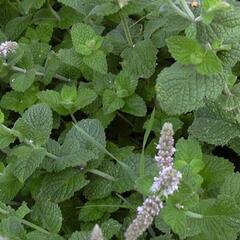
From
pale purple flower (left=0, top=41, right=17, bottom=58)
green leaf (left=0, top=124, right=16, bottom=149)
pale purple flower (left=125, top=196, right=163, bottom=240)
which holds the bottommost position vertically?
green leaf (left=0, top=124, right=16, bottom=149)

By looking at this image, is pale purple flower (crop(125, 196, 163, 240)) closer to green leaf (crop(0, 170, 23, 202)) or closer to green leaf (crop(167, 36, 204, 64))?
green leaf (crop(167, 36, 204, 64))

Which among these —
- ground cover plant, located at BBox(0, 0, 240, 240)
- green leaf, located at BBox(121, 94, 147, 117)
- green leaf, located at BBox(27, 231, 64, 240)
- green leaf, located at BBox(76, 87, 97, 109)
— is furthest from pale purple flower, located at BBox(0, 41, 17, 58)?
green leaf, located at BBox(27, 231, 64, 240)

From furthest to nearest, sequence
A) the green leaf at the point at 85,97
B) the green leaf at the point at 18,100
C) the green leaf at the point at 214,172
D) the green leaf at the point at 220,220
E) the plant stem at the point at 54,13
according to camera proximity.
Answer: the plant stem at the point at 54,13
the green leaf at the point at 18,100
the green leaf at the point at 85,97
the green leaf at the point at 214,172
the green leaf at the point at 220,220

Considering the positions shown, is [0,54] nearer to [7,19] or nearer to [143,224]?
[7,19]

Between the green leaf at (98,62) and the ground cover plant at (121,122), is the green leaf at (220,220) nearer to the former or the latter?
the ground cover plant at (121,122)

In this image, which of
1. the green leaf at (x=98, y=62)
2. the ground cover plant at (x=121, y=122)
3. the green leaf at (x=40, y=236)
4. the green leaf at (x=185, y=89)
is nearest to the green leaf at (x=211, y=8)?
the ground cover plant at (x=121, y=122)

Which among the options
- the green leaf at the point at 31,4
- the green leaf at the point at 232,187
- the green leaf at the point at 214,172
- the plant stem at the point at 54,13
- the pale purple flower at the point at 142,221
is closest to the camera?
the pale purple flower at the point at 142,221

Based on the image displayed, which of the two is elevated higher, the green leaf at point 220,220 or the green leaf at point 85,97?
the green leaf at point 85,97
